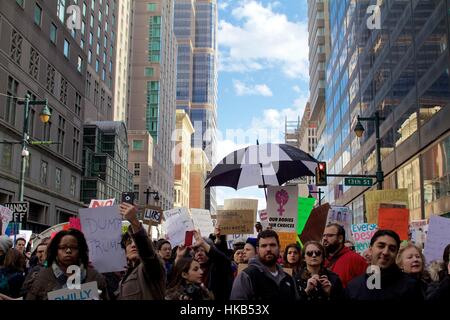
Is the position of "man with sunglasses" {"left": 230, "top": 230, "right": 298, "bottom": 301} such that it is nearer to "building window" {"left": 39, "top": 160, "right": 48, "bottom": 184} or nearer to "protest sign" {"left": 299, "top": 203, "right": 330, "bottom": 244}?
"protest sign" {"left": 299, "top": 203, "right": 330, "bottom": 244}

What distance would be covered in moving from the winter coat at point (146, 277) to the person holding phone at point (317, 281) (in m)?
1.27

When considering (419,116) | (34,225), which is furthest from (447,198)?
(34,225)

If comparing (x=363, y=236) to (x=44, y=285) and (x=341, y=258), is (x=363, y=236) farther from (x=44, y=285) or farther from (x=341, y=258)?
(x=44, y=285)

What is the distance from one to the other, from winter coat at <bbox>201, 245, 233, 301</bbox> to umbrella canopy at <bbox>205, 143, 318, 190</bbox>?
362 centimetres

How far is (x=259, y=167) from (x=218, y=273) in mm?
4288

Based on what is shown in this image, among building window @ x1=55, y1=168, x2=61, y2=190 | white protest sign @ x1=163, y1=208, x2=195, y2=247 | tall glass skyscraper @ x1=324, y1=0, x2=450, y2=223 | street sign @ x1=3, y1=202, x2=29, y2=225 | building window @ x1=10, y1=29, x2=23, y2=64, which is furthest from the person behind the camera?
building window @ x1=55, y1=168, x2=61, y2=190

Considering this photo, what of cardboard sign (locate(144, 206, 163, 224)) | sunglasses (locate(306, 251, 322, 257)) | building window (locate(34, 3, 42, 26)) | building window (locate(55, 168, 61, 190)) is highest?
building window (locate(34, 3, 42, 26))

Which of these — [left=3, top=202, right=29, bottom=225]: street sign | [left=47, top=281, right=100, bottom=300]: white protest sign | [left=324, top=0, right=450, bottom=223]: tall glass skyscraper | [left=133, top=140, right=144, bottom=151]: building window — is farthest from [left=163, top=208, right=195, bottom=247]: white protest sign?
[left=133, top=140, right=144, bottom=151]: building window

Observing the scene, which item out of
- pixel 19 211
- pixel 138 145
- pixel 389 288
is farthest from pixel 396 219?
pixel 138 145

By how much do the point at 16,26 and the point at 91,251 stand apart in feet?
105

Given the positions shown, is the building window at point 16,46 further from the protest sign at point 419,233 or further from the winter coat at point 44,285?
the winter coat at point 44,285

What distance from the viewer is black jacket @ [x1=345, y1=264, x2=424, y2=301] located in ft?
14.1

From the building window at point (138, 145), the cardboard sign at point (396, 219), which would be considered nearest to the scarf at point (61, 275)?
the cardboard sign at point (396, 219)

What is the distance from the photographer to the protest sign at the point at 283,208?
920cm
